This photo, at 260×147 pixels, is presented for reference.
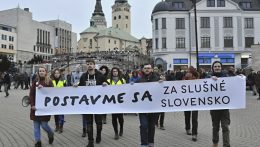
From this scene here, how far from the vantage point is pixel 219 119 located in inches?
330

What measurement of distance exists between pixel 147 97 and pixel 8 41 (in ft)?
390

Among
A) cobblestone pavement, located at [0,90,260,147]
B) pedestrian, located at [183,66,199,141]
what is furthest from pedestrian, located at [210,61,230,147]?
pedestrian, located at [183,66,199,141]

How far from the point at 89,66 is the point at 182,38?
186 ft

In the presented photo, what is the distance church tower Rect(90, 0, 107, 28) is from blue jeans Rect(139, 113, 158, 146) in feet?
548

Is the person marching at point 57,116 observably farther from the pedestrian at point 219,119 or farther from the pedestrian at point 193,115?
the pedestrian at point 219,119

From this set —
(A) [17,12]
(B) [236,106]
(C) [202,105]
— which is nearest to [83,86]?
(C) [202,105]

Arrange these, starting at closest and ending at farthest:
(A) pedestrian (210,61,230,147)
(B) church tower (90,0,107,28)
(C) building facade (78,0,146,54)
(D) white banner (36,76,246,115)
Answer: (A) pedestrian (210,61,230,147)
(D) white banner (36,76,246,115)
(C) building facade (78,0,146,54)
(B) church tower (90,0,107,28)

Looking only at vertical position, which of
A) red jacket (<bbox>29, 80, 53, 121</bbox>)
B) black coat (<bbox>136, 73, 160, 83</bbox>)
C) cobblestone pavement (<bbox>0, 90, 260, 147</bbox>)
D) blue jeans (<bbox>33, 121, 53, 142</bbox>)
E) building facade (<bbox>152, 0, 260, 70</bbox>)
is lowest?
cobblestone pavement (<bbox>0, 90, 260, 147</bbox>)

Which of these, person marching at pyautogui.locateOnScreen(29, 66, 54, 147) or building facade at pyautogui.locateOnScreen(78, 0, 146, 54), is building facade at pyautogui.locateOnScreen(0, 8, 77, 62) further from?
person marching at pyautogui.locateOnScreen(29, 66, 54, 147)

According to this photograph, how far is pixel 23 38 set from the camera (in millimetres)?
130500

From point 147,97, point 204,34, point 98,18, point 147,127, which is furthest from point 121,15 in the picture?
point 147,127

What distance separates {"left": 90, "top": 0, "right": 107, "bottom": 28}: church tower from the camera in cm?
17675

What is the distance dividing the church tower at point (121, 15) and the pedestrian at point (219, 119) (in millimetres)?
153777

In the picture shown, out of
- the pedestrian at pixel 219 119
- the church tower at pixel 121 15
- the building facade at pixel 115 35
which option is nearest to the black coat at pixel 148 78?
the pedestrian at pixel 219 119
